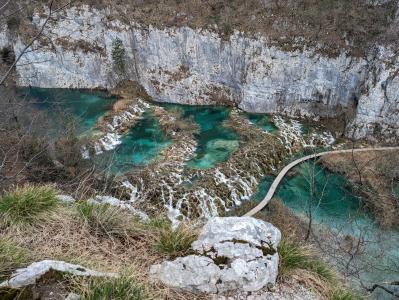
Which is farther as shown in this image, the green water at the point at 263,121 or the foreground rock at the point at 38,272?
the green water at the point at 263,121

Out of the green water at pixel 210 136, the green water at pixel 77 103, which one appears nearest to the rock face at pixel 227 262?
the green water at pixel 210 136

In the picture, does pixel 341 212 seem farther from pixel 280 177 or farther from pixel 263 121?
pixel 263 121

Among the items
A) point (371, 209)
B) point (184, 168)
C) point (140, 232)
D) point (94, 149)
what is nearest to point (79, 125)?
point (94, 149)

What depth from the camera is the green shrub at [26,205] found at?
5.15 metres

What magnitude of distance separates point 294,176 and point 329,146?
5.17 m

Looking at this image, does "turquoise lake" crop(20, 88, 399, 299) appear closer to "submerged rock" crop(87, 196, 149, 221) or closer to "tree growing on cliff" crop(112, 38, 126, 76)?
"tree growing on cliff" crop(112, 38, 126, 76)

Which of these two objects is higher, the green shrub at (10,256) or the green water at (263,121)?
the green shrub at (10,256)

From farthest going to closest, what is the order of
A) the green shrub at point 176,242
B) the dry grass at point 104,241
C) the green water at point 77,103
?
the green water at point 77,103, the green shrub at point 176,242, the dry grass at point 104,241

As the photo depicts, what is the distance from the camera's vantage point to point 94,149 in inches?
1035

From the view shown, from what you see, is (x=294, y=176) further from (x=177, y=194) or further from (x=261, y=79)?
(x=261, y=79)

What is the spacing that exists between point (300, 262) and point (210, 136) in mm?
24290

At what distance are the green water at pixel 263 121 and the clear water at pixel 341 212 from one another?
Answer: 17.1 feet

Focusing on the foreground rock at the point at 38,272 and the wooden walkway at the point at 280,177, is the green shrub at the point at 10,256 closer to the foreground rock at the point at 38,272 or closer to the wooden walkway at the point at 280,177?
the foreground rock at the point at 38,272

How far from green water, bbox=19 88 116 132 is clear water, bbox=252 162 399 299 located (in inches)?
608
